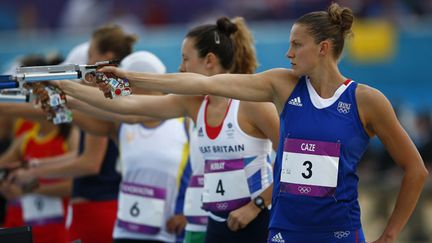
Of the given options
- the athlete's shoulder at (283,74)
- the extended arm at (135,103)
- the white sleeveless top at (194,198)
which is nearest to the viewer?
the athlete's shoulder at (283,74)

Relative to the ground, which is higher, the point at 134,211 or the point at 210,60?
the point at 210,60

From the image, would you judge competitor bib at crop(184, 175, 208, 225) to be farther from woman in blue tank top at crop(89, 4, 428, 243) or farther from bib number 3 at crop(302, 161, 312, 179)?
bib number 3 at crop(302, 161, 312, 179)

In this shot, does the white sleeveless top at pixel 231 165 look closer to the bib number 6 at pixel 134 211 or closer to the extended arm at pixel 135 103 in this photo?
the extended arm at pixel 135 103

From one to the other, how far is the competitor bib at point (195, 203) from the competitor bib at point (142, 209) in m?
0.49

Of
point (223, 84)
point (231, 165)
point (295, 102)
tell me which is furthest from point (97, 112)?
point (295, 102)

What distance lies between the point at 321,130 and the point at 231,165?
40.5 inches

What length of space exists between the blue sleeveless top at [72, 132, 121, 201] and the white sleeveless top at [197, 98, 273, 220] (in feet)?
5.48

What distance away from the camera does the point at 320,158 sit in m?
5.05

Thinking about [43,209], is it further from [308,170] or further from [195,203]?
[308,170]

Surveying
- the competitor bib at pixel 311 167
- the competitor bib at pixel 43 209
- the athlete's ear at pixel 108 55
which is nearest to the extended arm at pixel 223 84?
the competitor bib at pixel 311 167

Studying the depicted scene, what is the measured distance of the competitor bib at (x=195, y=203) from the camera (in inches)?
252

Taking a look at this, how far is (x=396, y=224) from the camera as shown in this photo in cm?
507

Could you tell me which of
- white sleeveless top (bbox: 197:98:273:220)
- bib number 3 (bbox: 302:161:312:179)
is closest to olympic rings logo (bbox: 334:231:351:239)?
bib number 3 (bbox: 302:161:312:179)

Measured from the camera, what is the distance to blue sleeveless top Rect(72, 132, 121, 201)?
752 centimetres
